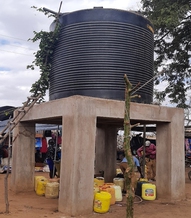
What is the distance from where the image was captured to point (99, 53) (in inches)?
327

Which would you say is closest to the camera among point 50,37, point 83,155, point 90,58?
point 83,155

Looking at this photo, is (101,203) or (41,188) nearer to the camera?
(101,203)

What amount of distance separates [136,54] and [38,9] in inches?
119

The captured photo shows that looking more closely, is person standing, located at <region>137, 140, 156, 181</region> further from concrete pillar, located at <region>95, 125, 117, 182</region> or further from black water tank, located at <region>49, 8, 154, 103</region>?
black water tank, located at <region>49, 8, 154, 103</region>

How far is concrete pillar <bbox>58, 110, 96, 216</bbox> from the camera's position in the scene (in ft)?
23.2

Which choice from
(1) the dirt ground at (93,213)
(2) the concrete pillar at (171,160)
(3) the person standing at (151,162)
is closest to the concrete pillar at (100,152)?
(3) the person standing at (151,162)

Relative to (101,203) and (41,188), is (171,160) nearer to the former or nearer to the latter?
(101,203)

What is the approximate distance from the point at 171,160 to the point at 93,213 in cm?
297

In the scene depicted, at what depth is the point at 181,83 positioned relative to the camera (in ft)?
58.4

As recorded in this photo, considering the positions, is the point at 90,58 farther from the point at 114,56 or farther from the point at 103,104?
the point at 103,104

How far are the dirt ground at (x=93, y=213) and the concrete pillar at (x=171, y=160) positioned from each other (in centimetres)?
34

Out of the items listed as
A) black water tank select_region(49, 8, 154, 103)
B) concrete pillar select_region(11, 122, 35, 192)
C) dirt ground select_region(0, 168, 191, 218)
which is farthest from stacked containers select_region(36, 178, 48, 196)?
black water tank select_region(49, 8, 154, 103)

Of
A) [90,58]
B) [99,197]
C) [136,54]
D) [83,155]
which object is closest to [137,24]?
[136,54]

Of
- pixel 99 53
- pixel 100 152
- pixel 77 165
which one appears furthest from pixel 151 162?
pixel 77 165
